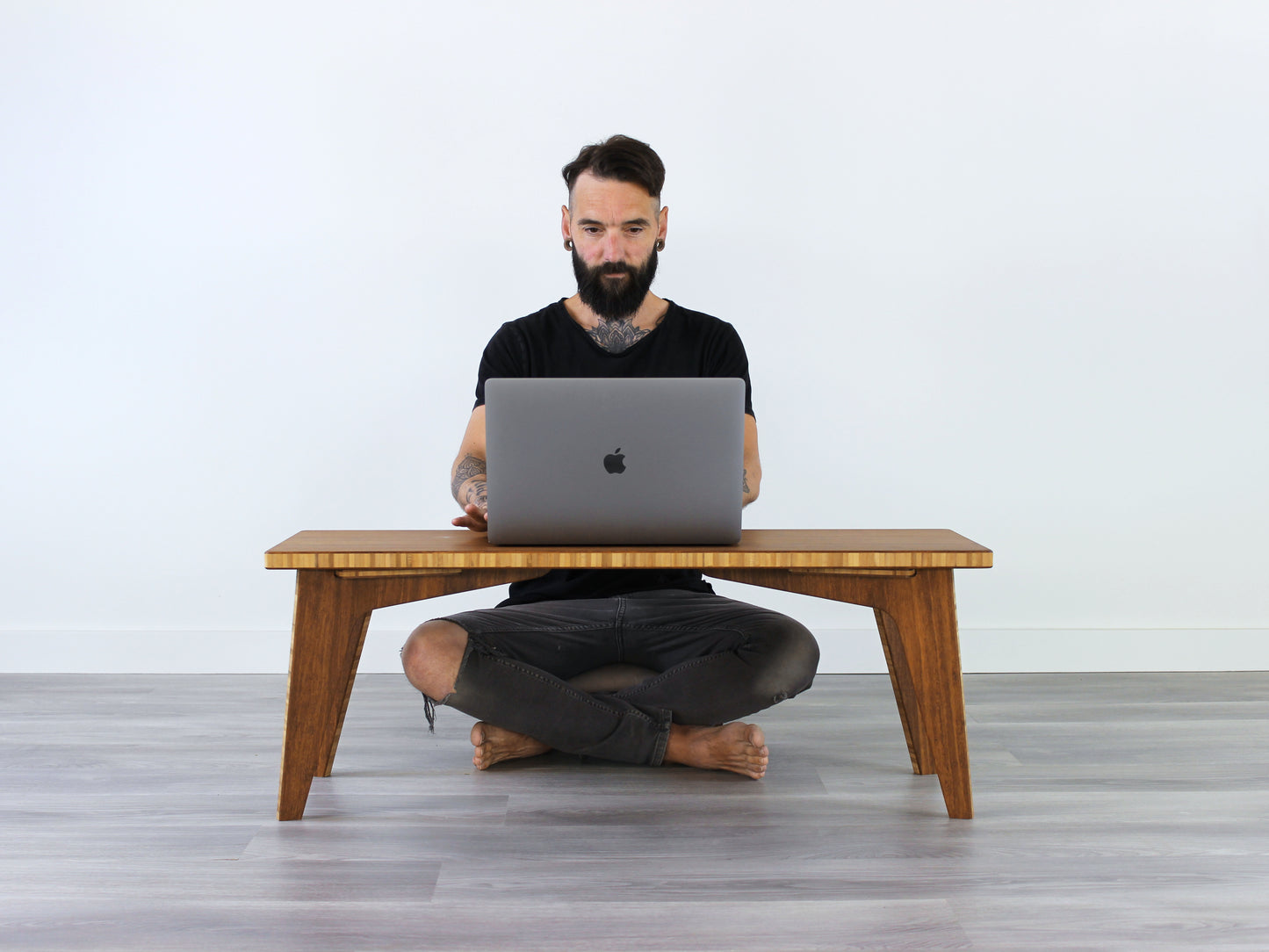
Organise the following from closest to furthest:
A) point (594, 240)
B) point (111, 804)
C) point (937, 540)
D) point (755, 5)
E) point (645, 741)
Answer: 1. point (937, 540)
2. point (111, 804)
3. point (645, 741)
4. point (594, 240)
5. point (755, 5)

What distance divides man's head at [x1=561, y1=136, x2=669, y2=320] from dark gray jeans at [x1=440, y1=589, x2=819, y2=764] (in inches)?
28.1

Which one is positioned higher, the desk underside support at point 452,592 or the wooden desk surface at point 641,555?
the wooden desk surface at point 641,555

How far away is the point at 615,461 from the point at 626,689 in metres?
0.69

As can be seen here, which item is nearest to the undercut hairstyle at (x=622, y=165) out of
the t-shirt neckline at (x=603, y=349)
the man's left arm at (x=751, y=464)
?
the t-shirt neckline at (x=603, y=349)

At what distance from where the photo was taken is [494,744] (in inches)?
79.3

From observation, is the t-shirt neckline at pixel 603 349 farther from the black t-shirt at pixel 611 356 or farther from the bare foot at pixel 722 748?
the bare foot at pixel 722 748

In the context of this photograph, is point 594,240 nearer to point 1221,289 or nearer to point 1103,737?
point 1103,737

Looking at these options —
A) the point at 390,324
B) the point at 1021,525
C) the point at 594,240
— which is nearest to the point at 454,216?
the point at 390,324

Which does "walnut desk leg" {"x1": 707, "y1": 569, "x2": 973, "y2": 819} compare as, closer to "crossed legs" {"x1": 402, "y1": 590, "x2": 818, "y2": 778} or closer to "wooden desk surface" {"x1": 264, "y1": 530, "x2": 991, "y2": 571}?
"wooden desk surface" {"x1": 264, "y1": 530, "x2": 991, "y2": 571}

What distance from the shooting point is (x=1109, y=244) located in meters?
2.97

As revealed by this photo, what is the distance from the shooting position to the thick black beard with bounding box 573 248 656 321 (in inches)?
87.9

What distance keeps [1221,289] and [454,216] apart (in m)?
2.27

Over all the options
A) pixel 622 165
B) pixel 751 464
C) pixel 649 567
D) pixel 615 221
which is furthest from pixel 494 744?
pixel 622 165

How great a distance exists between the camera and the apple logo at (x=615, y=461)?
1.49 m
